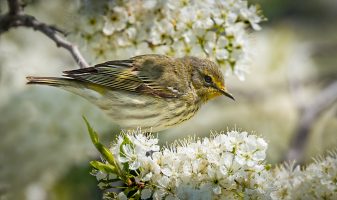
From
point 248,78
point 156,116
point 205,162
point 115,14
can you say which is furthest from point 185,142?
point 248,78

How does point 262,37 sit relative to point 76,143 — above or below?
above

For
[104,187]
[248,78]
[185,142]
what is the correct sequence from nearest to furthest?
[104,187] → [185,142] → [248,78]

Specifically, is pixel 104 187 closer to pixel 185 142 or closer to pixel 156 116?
pixel 185 142

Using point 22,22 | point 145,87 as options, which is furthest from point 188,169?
point 22,22

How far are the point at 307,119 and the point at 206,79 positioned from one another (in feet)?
6.60

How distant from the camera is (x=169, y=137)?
315 inches

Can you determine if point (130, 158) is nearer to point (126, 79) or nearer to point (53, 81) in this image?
point (53, 81)

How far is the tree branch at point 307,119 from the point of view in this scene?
23.1 feet

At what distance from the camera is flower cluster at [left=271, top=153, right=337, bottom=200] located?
449 centimetres

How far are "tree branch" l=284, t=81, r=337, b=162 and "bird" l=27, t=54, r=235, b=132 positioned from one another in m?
1.58

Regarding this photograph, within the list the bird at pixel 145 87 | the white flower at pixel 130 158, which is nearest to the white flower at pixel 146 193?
the white flower at pixel 130 158

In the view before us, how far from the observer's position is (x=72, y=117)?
7.32 m

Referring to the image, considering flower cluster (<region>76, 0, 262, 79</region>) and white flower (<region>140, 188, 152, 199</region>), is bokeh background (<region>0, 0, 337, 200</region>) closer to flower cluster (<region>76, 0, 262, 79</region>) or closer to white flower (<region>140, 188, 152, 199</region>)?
flower cluster (<region>76, 0, 262, 79</region>)

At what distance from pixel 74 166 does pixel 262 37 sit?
12.5ft
